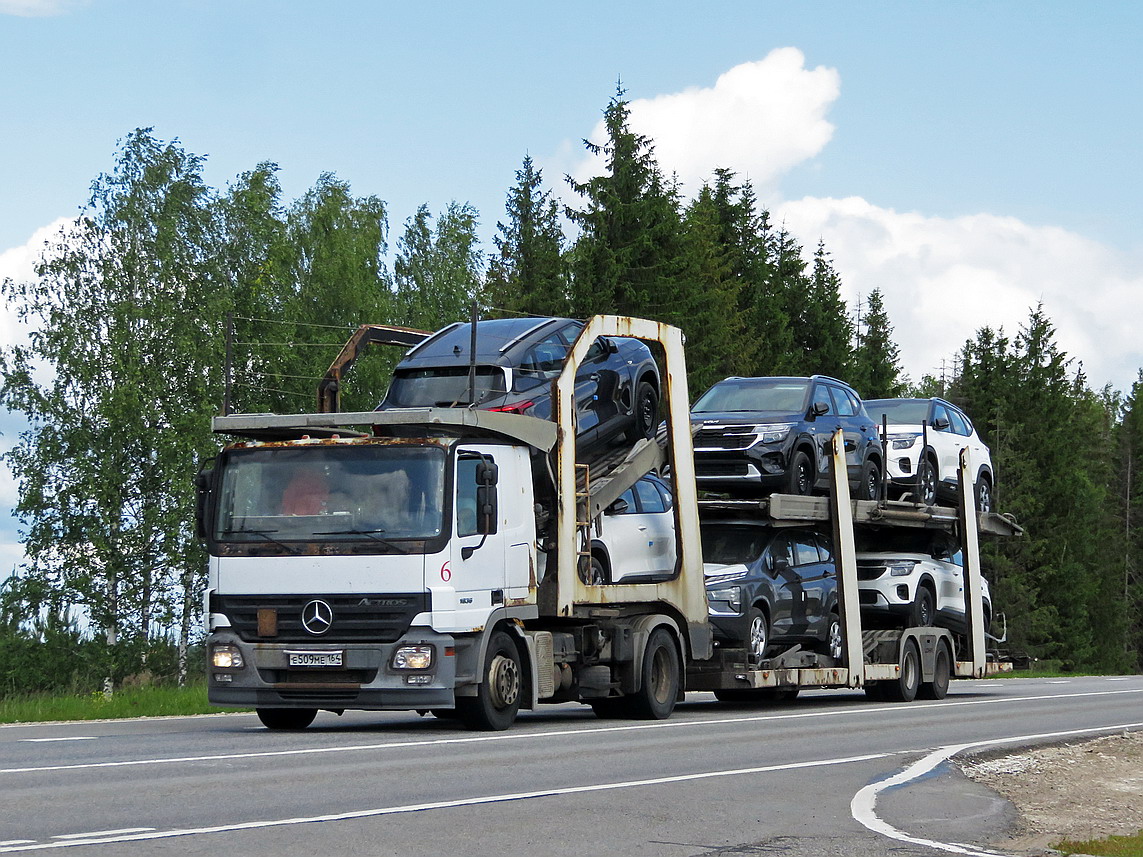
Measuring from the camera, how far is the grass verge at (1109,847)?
27.4ft

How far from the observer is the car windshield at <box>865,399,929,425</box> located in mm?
23547

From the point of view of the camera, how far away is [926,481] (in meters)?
23.3

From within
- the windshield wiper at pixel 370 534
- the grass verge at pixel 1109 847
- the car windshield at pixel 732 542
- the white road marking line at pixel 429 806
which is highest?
the car windshield at pixel 732 542

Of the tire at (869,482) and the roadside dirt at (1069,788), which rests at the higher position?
the tire at (869,482)

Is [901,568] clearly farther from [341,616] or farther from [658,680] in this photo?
[341,616]

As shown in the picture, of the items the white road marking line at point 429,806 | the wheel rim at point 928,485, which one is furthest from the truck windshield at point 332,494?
the wheel rim at point 928,485

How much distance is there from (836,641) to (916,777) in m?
8.86

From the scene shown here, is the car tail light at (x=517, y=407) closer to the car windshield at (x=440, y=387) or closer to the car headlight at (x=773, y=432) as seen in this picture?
the car windshield at (x=440, y=387)

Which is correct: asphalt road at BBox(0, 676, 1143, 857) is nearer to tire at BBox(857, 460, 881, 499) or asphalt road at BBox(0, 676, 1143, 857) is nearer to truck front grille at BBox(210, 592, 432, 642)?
truck front grille at BBox(210, 592, 432, 642)

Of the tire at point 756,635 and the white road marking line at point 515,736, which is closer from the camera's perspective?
the white road marking line at point 515,736

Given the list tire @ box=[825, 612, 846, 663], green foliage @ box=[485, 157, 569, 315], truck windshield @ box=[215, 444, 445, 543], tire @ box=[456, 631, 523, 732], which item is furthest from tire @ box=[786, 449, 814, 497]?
green foliage @ box=[485, 157, 569, 315]

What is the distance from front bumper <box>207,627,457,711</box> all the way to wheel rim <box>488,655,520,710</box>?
0.67 meters

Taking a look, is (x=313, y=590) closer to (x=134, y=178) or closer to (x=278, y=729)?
(x=278, y=729)

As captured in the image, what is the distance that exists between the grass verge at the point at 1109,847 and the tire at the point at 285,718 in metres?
8.12
